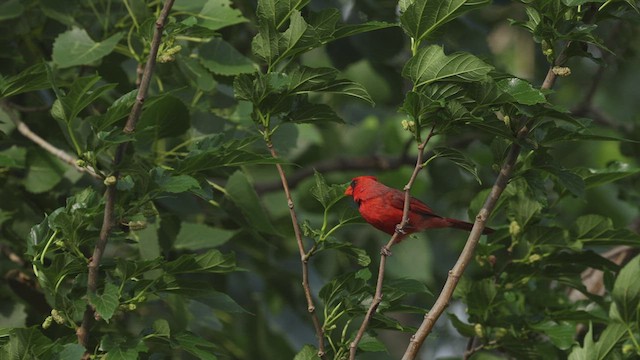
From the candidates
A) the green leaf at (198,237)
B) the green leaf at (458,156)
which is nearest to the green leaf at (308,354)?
the green leaf at (458,156)

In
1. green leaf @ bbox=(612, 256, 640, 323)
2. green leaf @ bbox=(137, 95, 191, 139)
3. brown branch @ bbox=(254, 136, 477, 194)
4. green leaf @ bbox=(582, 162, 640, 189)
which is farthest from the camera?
brown branch @ bbox=(254, 136, 477, 194)

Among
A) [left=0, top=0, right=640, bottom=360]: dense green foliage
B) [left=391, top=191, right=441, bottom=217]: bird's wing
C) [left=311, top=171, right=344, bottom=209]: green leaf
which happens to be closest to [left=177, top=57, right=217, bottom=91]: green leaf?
[left=0, top=0, right=640, bottom=360]: dense green foliage

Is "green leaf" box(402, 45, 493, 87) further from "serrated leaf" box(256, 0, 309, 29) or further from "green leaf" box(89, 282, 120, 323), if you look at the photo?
"green leaf" box(89, 282, 120, 323)

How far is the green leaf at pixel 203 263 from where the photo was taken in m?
2.58

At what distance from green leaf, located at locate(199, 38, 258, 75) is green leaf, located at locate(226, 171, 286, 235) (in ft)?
0.98

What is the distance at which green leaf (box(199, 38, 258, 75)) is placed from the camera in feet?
11.0

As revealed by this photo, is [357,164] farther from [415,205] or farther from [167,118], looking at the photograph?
[167,118]

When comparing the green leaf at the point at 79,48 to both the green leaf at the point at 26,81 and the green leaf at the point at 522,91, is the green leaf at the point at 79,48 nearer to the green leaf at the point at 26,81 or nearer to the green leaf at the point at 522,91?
the green leaf at the point at 26,81

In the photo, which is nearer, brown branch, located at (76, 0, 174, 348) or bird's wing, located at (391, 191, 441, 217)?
brown branch, located at (76, 0, 174, 348)

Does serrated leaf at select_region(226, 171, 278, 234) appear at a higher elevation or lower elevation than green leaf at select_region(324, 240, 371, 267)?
lower

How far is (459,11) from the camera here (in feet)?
7.77

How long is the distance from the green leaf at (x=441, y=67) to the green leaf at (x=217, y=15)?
957mm

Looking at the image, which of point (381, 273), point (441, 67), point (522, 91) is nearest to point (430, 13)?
point (441, 67)

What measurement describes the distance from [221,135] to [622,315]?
4.02ft
